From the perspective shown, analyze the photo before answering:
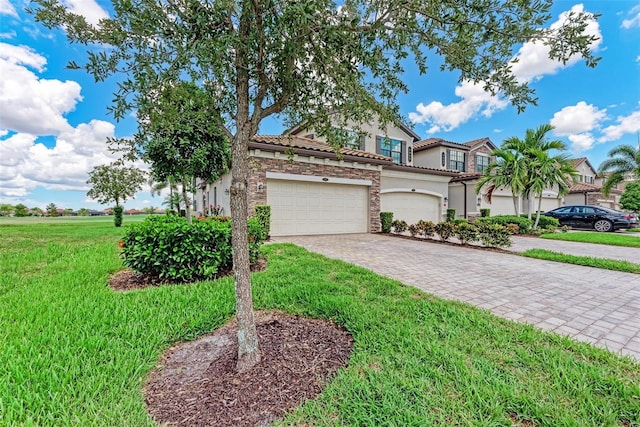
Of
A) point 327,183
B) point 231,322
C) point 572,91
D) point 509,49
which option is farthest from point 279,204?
point 572,91

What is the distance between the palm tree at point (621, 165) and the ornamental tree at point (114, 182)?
36.1 metres

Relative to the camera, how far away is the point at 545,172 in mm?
12695

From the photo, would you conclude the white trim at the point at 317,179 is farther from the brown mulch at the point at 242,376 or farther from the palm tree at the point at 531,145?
the palm tree at the point at 531,145

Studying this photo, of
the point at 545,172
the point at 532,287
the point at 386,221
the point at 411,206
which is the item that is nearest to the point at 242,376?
the point at 532,287

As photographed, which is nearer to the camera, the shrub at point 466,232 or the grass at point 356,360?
the grass at point 356,360

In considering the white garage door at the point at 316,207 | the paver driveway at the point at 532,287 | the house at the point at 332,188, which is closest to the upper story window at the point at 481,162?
the house at the point at 332,188

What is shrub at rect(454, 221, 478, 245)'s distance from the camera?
912cm

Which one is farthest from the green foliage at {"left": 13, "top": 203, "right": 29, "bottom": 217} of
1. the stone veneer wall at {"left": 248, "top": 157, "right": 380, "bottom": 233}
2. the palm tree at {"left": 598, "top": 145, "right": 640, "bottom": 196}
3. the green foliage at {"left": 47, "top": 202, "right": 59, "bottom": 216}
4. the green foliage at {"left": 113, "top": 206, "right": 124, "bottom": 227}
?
the palm tree at {"left": 598, "top": 145, "right": 640, "bottom": 196}

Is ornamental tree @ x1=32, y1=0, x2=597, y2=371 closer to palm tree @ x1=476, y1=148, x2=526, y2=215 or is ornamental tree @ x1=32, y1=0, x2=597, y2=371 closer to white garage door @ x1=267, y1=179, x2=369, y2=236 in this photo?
white garage door @ x1=267, y1=179, x2=369, y2=236

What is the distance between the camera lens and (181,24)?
1954 mm

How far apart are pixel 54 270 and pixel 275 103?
6.09 metres

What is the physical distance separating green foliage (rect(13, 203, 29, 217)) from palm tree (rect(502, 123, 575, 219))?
44.7m

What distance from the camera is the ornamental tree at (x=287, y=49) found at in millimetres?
1843

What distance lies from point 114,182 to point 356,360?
2488 cm
